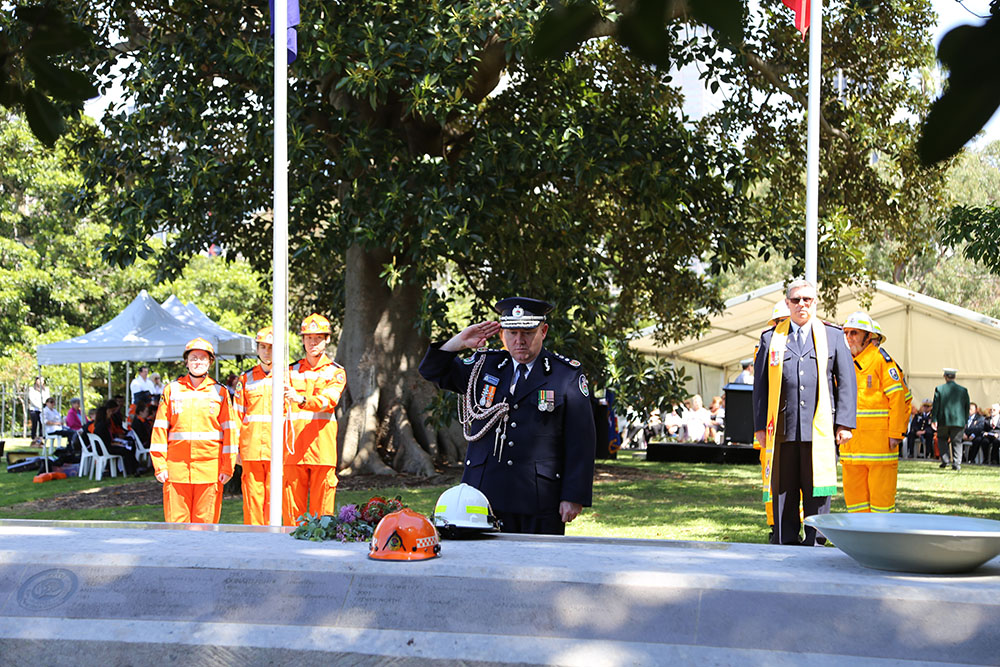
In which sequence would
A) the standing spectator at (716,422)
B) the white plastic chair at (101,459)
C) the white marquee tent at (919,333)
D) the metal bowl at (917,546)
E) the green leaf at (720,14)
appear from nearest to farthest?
the green leaf at (720,14), the metal bowl at (917,546), the white plastic chair at (101,459), the standing spectator at (716,422), the white marquee tent at (919,333)

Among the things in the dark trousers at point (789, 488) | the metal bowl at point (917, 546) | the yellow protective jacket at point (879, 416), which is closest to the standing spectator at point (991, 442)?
the yellow protective jacket at point (879, 416)

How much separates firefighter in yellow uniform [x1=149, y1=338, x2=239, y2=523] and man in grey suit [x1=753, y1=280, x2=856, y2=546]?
A: 156 inches

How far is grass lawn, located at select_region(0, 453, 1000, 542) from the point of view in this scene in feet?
35.3

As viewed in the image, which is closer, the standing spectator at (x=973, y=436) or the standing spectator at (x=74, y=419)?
the standing spectator at (x=74, y=419)

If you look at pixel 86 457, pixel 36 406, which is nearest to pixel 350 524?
pixel 86 457

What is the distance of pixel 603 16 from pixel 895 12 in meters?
14.3

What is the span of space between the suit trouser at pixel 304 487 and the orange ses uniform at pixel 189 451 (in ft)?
1.69

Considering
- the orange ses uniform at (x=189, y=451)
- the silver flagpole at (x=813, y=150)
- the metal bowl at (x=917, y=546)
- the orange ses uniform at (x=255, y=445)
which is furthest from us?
the silver flagpole at (x=813, y=150)

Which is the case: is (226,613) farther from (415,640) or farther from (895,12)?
(895,12)

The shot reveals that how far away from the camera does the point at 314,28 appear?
11.9 metres

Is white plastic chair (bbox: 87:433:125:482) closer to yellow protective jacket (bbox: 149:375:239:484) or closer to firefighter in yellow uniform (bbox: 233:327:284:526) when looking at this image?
firefighter in yellow uniform (bbox: 233:327:284:526)

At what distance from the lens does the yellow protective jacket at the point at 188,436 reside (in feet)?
27.2

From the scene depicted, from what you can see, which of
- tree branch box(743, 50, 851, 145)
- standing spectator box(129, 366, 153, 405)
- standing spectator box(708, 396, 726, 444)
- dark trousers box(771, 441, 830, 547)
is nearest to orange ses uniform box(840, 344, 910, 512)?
dark trousers box(771, 441, 830, 547)

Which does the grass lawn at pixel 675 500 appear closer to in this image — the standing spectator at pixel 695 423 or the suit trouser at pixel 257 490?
the suit trouser at pixel 257 490
